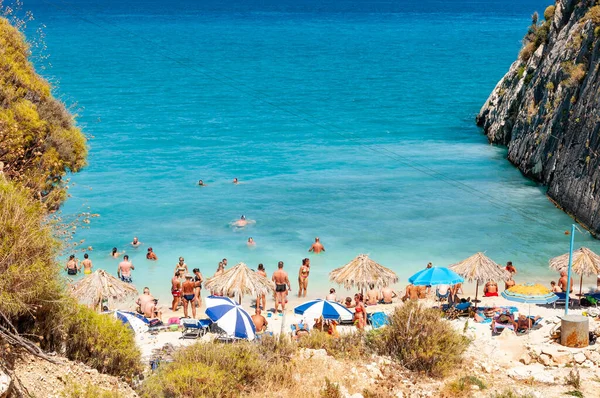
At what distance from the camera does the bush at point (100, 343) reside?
36.2 ft

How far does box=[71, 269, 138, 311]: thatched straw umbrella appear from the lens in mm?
18578

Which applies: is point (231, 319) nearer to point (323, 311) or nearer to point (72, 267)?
point (323, 311)

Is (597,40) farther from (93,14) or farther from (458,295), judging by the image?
(93,14)

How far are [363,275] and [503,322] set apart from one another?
4.06m

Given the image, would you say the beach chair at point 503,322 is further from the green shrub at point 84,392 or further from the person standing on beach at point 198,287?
the green shrub at point 84,392

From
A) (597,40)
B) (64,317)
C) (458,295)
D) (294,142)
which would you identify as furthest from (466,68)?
(64,317)

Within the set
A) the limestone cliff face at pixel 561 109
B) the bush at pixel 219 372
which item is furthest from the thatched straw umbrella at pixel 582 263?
the bush at pixel 219 372

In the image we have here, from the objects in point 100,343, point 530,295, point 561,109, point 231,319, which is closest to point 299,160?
point 561,109

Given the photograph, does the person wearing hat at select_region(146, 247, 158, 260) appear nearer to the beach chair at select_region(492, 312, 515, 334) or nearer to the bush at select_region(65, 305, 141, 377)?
the beach chair at select_region(492, 312, 515, 334)

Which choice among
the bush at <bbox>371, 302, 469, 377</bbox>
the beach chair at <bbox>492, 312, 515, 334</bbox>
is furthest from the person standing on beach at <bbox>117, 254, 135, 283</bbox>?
the beach chair at <bbox>492, 312, 515, 334</bbox>

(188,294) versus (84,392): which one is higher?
(188,294)

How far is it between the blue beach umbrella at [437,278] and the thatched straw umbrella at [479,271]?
1.32 feet

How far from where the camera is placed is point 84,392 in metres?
9.65

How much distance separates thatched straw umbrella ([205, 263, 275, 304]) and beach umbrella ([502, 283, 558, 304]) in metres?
6.24
